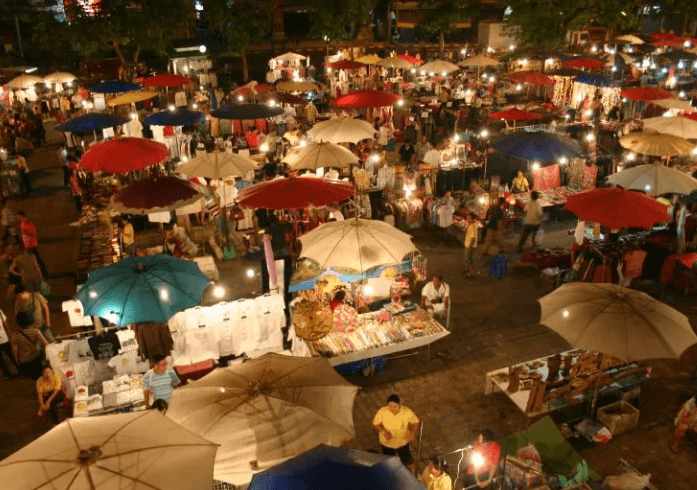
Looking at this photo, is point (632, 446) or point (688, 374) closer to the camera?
point (632, 446)

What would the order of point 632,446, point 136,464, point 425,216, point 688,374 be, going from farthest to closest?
point 425,216 → point 688,374 → point 632,446 → point 136,464

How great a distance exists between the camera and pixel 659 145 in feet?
47.7

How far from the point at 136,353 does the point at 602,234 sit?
10.6 m

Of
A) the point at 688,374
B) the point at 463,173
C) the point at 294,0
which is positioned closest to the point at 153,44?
the point at 294,0

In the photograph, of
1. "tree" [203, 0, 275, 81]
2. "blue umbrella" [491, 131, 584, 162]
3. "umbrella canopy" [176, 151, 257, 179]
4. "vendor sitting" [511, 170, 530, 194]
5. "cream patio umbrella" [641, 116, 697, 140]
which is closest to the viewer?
"umbrella canopy" [176, 151, 257, 179]

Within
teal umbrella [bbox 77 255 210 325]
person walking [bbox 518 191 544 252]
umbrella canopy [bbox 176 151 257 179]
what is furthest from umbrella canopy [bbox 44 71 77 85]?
person walking [bbox 518 191 544 252]

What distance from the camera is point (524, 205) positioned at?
1625 centimetres

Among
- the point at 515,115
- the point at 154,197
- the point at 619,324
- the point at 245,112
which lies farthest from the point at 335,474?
the point at 515,115

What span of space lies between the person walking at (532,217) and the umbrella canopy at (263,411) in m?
9.16

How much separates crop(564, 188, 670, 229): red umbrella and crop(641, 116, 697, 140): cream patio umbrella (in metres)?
6.63

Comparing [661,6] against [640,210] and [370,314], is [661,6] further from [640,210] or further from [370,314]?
[370,314]

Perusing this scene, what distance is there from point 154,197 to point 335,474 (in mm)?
7565

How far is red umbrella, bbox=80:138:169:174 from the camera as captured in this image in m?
11.5

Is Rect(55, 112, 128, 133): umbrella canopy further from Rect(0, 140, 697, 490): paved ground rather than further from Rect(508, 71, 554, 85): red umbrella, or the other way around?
Rect(508, 71, 554, 85): red umbrella
